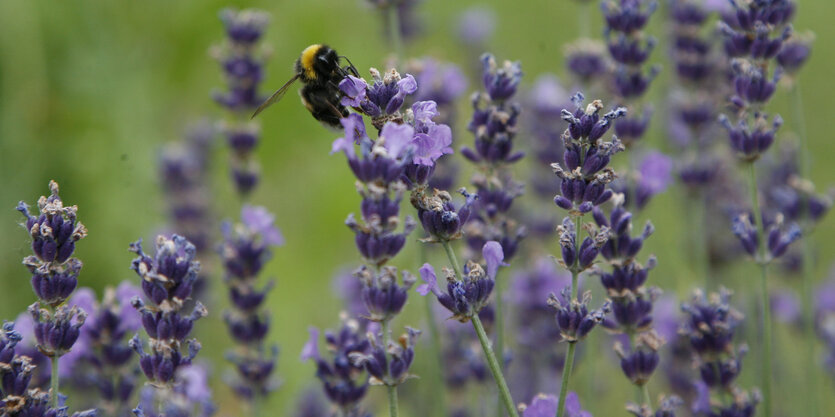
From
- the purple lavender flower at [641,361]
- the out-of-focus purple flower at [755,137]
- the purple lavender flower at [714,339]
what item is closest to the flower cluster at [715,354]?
the purple lavender flower at [714,339]

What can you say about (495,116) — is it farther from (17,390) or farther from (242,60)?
(17,390)

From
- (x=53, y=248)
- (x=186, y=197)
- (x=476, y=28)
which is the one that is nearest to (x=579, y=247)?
(x=53, y=248)

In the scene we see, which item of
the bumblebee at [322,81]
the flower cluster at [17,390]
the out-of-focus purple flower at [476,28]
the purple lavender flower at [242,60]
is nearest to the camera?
the flower cluster at [17,390]

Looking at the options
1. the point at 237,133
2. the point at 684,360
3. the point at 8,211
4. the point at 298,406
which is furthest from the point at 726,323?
the point at 8,211

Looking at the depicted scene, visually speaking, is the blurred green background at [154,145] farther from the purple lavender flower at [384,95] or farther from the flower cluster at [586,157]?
the purple lavender flower at [384,95]

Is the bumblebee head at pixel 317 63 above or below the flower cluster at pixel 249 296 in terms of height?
above

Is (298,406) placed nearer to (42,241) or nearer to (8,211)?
(42,241)
